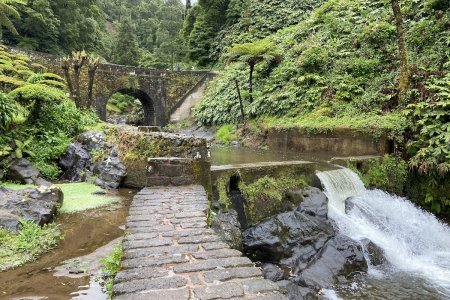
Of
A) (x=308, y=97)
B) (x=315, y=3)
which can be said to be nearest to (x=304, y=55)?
(x=308, y=97)

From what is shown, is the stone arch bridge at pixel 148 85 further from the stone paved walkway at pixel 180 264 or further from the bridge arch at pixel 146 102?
the stone paved walkway at pixel 180 264

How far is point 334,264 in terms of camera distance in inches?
239

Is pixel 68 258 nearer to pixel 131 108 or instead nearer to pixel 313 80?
pixel 313 80

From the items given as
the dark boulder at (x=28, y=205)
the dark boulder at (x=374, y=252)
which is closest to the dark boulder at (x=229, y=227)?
the dark boulder at (x=28, y=205)

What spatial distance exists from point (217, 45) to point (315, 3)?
8982mm

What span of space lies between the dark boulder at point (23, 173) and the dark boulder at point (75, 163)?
1.00 meters

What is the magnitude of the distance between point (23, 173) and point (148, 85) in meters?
18.3

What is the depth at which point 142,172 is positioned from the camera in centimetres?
650

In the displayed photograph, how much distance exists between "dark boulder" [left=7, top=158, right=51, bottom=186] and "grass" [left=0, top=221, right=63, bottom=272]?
96.2 inches

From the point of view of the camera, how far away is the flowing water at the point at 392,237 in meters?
5.63

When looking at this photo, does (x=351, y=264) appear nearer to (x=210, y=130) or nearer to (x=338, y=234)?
(x=338, y=234)

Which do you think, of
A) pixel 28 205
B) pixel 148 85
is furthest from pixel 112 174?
pixel 148 85

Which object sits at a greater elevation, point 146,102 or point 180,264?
point 146,102

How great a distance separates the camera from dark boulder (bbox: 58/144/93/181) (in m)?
7.75
